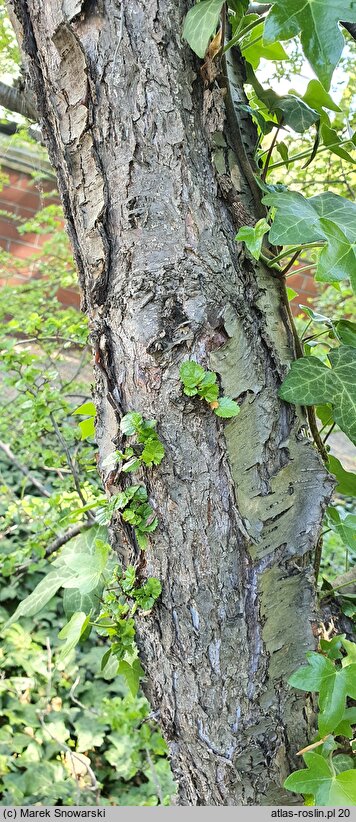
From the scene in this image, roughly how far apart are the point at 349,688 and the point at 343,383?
1.32 feet

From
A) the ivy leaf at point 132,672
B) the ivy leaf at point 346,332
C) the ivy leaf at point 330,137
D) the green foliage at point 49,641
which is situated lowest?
the green foliage at point 49,641

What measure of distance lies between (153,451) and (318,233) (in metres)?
0.32

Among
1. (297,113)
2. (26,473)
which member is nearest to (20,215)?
(26,473)

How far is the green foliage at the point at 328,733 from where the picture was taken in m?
0.76

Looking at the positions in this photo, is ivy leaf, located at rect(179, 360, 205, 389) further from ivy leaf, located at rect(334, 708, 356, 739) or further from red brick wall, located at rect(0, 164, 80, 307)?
red brick wall, located at rect(0, 164, 80, 307)

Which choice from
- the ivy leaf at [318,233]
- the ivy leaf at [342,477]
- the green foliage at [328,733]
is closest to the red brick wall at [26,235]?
the ivy leaf at [342,477]

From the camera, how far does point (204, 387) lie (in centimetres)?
75

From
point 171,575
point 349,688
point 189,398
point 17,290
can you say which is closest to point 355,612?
point 349,688

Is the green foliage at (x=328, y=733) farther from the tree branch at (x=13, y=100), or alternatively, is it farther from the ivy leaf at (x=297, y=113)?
the tree branch at (x=13, y=100)

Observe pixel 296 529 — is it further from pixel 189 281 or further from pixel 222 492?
pixel 189 281

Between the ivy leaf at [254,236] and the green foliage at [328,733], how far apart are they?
20.3 inches

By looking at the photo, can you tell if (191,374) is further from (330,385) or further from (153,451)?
(330,385)

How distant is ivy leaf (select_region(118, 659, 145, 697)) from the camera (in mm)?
882

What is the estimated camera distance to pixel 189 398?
76 cm
